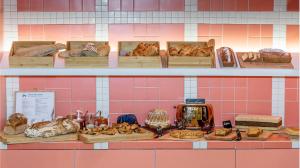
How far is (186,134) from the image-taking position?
13.4 feet

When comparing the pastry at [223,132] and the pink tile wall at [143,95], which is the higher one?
the pink tile wall at [143,95]

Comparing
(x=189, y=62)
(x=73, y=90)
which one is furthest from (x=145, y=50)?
(x=73, y=90)

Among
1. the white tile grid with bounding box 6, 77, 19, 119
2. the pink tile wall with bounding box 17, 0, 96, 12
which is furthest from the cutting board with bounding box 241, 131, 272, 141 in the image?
the white tile grid with bounding box 6, 77, 19, 119

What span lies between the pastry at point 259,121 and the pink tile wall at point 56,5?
1.59 meters

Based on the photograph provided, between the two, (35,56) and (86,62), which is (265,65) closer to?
(86,62)

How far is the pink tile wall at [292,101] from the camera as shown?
180 inches

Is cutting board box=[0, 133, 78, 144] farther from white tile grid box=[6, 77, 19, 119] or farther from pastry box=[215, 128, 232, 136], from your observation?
pastry box=[215, 128, 232, 136]

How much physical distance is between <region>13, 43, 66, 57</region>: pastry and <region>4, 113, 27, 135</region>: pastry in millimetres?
518

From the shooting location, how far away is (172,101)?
15.1 feet

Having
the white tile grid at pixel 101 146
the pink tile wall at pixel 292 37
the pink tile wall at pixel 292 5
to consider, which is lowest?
the white tile grid at pixel 101 146

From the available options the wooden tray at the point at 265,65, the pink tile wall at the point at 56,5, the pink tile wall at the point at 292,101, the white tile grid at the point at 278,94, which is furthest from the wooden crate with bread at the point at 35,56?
the pink tile wall at the point at 292,101

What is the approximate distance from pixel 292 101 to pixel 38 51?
2232mm

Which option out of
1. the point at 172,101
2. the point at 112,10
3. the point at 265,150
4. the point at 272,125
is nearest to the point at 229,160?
the point at 265,150

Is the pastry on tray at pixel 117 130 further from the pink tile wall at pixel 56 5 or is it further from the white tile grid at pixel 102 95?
the pink tile wall at pixel 56 5
